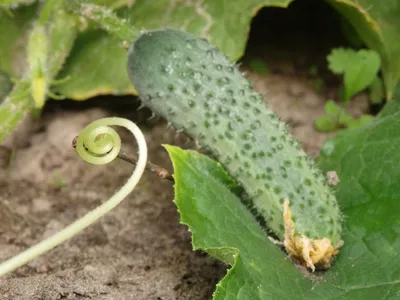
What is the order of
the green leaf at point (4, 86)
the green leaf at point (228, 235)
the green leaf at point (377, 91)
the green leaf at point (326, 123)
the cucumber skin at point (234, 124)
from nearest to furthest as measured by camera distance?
1. the green leaf at point (228, 235)
2. the cucumber skin at point (234, 124)
3. the green leaf at point (4, 86)
4. the green leaf at point (326, 123)
5. the green leaf at point (377, 91)

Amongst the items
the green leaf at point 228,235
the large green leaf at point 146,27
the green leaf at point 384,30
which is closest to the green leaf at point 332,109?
the green leaf at point 384,30

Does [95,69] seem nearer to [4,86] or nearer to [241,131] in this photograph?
[4,86]

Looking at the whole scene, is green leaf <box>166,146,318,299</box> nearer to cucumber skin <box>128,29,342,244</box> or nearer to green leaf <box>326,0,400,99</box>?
cucumber skin <box>128,29,342,244</box>

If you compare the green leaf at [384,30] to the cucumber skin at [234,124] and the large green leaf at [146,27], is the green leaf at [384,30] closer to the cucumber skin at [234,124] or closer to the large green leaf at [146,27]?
the large green leaf at [146,27]

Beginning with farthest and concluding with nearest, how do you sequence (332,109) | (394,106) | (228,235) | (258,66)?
(258,66) < (332,109) < (394,106) < (228,235)

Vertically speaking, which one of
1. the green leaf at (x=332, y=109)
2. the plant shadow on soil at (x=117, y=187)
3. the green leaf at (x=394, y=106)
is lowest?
the plant shadow on soil at (x=117, y=187)

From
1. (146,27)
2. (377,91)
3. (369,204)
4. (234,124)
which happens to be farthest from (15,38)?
(369,204)
